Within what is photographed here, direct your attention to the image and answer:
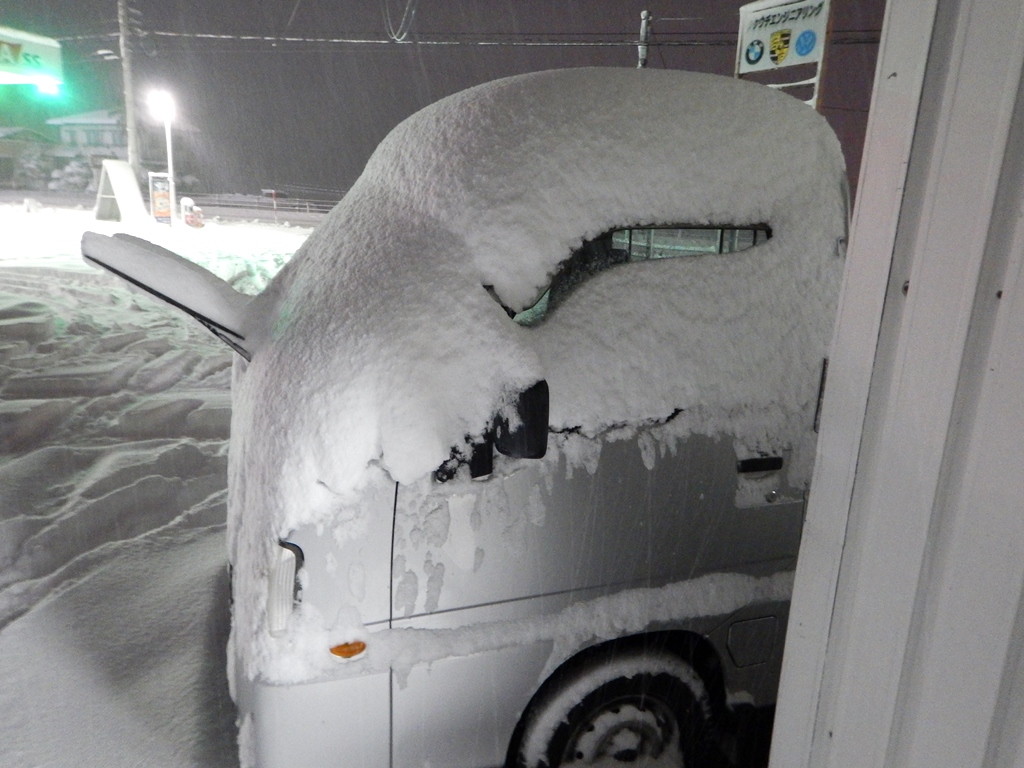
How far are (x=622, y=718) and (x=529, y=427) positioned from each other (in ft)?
3.74

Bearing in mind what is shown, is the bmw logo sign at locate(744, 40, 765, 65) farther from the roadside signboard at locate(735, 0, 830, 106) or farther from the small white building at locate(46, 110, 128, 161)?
the small white building at locate(46, 110, 128, 161)

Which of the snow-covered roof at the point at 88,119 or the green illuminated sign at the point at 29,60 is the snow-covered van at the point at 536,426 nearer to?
the green illuminated sign at the point at 29,60

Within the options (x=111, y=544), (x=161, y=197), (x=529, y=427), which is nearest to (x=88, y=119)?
(x=161, y=197)

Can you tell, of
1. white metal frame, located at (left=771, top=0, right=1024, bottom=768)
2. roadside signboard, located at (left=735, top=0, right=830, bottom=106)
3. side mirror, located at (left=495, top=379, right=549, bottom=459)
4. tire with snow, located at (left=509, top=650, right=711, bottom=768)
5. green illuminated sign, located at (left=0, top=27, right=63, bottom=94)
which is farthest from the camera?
green illuminated sign, located at (left=0, top=27, right=63, bottom=94)

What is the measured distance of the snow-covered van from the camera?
188cm

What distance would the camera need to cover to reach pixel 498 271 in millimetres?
2066

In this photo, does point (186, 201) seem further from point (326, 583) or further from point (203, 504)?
point (326, 583)

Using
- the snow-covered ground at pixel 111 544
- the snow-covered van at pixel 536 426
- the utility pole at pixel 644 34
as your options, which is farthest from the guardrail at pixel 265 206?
the snow-covered van at pixel 536 426

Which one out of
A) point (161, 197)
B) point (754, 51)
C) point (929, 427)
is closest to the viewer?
point (929, 427)

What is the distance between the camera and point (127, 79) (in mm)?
17859

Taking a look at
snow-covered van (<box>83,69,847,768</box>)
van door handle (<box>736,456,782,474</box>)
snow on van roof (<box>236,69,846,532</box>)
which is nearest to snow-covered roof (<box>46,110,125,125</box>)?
snow on van roof (<box>236,69,846,532</box>)

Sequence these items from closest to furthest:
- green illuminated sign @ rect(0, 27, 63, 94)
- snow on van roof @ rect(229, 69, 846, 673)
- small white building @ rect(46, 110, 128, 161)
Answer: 1. snow on van roof @ rect(229, 69, 846, 673)
2. green illuminated sign @ rect(0, 27, 63, 94)
3. small white building @ rect(46, 110, 128, 161)

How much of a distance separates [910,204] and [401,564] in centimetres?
146

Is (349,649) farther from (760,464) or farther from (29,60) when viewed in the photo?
(29,60)
